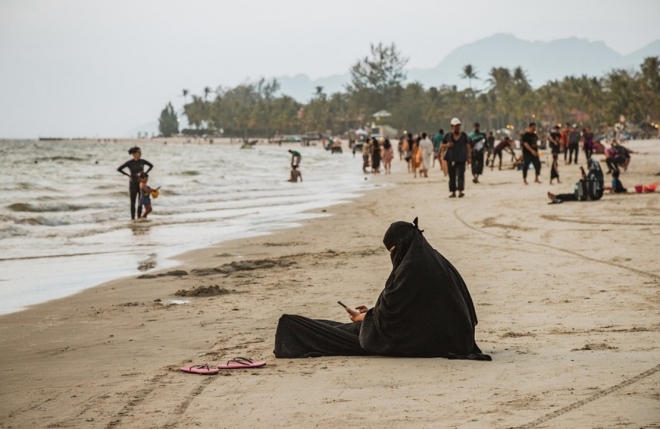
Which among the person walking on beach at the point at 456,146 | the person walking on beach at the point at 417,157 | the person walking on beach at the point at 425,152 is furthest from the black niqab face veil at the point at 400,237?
the person walking on beach at the point at 417,157

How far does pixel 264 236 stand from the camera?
50.6ft

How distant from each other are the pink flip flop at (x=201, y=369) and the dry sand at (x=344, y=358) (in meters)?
0.09

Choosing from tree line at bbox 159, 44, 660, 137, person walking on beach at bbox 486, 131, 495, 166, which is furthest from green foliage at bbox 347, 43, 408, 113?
person walking on beach at bbox 486, 131, 495, 166

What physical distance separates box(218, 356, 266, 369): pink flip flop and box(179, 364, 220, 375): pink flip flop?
0.11 m

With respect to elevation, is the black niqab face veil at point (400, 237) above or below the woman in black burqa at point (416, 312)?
above

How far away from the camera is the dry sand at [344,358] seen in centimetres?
474

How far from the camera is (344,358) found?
6.17 m

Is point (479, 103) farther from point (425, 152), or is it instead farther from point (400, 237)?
point (400, 237)

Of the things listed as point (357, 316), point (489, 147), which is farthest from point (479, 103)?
point (357, 316)

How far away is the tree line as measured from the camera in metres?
96.3

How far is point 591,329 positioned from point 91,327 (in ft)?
13.9

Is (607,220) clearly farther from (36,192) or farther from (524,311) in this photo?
(36,192)

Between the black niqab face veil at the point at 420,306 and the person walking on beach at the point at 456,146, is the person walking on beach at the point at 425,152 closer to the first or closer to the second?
the person walking on beach at the point at 456,146

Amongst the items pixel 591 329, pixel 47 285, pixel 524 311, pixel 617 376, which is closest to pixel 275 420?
pixel 617 376
